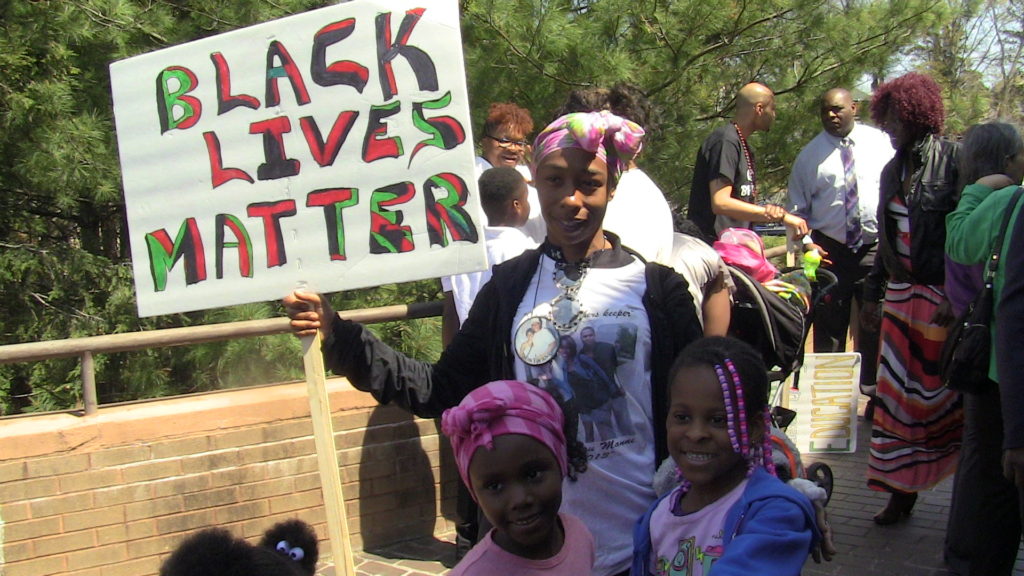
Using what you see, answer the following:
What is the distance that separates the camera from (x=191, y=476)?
14.9 ft

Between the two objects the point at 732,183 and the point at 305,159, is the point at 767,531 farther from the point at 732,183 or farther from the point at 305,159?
the point at 732,183

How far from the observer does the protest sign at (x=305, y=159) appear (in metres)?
2.77

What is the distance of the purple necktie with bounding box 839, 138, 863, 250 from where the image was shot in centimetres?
608

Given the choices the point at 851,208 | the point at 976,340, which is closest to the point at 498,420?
the point at 976,340

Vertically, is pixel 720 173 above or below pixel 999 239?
above

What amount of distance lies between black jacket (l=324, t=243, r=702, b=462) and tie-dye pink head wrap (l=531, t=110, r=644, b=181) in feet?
0.92

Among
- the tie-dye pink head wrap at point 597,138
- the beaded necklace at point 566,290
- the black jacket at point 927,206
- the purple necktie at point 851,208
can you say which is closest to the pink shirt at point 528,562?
the beaded necklace at point 566,290

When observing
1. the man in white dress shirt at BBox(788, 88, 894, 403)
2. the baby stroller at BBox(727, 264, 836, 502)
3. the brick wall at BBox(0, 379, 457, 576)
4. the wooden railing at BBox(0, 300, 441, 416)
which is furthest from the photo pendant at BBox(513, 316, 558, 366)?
the man in white dress shirt at BBox(788, 88, 894, 403)

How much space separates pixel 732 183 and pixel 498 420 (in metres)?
3.21

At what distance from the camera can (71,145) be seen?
5902mm

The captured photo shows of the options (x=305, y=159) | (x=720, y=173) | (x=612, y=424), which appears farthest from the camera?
(x=720, y=173)

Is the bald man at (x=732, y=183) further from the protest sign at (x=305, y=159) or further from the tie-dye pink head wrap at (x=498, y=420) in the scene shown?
the tie-dye pink head wrap at (x=498, y=420)

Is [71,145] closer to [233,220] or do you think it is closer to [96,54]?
[96,54]

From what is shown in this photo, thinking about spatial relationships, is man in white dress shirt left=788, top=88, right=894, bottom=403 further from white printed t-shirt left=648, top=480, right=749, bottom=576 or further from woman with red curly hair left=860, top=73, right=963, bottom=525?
white printed t-shirt left=648, top=480, right=749, bottom=576
